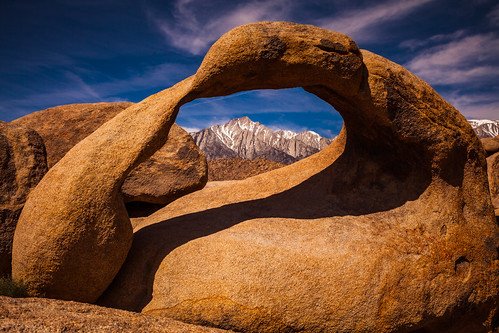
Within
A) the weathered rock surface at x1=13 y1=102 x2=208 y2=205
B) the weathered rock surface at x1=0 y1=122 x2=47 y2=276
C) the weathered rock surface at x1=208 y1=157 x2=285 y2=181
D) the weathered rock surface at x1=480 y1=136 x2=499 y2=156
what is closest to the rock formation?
the weathered rock surface at x1=0 y1=122 x2=47 y2=276

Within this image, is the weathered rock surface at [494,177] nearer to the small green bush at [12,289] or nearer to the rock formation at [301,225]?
the rock formation at [301,225]

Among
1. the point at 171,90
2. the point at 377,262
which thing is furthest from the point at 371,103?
the point at 171,90

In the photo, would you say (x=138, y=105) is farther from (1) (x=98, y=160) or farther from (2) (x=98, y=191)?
(2) (x=98, y=191)

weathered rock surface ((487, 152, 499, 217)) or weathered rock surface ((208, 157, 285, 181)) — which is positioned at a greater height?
weathered rock surface ((208, 157, 285, 181))

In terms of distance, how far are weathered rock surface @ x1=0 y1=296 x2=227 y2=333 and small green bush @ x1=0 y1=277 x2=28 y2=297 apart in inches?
18.0

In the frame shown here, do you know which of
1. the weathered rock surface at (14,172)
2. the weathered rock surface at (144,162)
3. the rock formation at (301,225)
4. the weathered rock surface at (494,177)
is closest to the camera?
the rock formation at (301,225)

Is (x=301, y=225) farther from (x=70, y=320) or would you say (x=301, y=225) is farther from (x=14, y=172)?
(x=14, y=172)

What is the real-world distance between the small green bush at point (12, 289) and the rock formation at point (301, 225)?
4.2 inches

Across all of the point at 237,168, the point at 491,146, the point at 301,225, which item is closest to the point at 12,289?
the point at 301,225

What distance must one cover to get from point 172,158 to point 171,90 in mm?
2514

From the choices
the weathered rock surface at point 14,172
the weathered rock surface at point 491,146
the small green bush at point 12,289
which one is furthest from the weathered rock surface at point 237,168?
the small green bush at point 12,289

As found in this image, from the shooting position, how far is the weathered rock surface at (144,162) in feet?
24.3

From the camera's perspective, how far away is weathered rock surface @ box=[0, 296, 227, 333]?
10.8 feet

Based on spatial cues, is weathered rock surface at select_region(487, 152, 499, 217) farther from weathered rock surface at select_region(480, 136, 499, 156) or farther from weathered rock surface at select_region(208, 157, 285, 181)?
weathered rock surface at select_region(208, 157, 285, 181)
